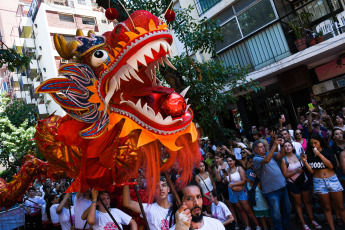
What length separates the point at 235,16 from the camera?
9289mm

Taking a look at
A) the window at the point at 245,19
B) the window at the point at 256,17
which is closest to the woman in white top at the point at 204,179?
the window at the point at 245,19

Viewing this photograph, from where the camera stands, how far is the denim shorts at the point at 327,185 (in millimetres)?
3939

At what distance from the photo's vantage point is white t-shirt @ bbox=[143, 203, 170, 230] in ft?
9.40

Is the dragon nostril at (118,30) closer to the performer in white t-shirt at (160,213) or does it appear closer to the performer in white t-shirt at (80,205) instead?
the performer in white t-shirt at (160,213)

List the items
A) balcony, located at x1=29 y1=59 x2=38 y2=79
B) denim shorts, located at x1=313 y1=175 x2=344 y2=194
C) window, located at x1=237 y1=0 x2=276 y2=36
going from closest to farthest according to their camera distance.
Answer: denim shorts, located at x1=313 y1=175 x2=344 y2=194 → window, located at x1=237 y1=0 x2=276 y2=36 → balcony, located at x1=29 y1=59 x2=38 y2=79

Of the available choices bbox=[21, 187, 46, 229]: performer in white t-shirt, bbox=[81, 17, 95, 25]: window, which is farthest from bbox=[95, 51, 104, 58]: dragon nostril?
bbox=[81, 17, 95, 25]: window

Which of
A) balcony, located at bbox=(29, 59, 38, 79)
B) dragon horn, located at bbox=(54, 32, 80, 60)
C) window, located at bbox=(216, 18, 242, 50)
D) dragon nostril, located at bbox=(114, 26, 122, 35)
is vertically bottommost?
dragon nostril, located at bbox=(114, 26, 122, 35)

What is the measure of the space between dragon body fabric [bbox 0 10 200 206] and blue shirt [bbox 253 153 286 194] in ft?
9.13

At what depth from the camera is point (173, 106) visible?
5.56 ft

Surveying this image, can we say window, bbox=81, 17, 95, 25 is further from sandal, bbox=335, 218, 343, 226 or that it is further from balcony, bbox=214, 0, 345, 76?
sandal, bbox=335, 218, 343, 226

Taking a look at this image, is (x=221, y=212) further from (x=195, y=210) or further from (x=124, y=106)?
(x=124, y=106)

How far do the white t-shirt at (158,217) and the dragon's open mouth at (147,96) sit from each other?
1.51m

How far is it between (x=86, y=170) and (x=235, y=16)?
866 centimetres

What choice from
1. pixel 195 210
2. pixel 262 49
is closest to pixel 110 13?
pixel 195 210
